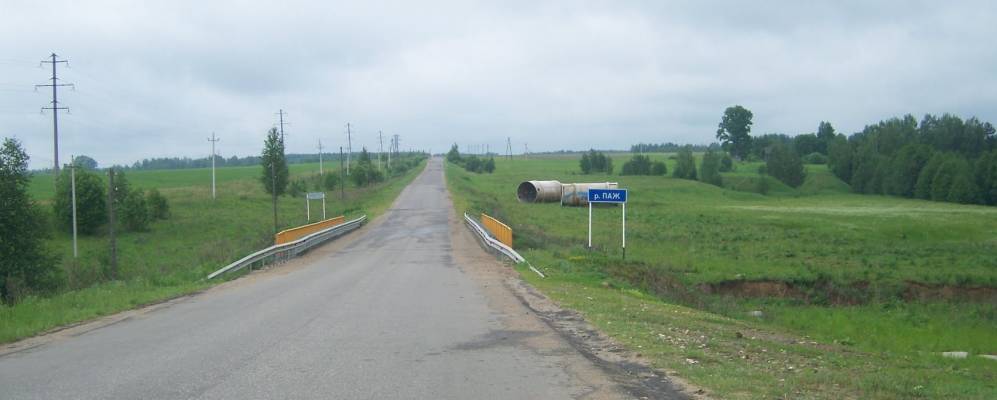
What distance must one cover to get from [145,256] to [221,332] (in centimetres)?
3901

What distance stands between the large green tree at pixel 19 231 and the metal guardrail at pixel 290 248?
348 inches

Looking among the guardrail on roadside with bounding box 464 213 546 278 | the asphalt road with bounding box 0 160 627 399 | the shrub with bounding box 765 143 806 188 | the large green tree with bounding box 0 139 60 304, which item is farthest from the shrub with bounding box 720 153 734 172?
the asphalt road with bounding box 0 160 627 399

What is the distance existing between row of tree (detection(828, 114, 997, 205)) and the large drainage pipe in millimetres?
56648

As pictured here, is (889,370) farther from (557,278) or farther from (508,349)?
(557,278)

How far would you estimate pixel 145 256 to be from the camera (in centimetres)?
4738

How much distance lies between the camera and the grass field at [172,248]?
1523 cm

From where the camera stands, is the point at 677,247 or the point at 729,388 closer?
the point at 729,388

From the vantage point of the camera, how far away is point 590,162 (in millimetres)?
148250

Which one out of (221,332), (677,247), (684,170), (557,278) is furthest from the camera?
(684,170)

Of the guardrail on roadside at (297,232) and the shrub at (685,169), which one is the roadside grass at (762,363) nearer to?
the guardrail on roadside at (297,232)

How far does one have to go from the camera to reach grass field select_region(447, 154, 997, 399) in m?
9.24

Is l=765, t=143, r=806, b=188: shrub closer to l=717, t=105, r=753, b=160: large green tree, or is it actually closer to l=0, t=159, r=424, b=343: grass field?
l=717, t=105, r=753, b=160: large green tree

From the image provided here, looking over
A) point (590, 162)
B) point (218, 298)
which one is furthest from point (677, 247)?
point (590, 162)

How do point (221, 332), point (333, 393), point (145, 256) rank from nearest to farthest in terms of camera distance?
point (333, 393)
point (221, 332)
point (145, 256)
